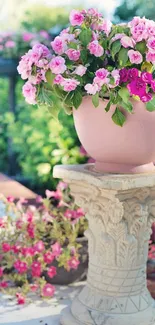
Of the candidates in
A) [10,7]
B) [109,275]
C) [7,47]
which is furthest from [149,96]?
[10,7]

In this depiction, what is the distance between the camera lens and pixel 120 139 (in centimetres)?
285

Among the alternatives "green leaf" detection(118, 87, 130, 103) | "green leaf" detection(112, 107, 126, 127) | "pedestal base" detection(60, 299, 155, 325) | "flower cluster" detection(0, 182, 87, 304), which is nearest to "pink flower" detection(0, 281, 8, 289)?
"flower cluster" detection(0, 182, 87, 304)

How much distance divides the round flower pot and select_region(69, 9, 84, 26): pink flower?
1.45 metres

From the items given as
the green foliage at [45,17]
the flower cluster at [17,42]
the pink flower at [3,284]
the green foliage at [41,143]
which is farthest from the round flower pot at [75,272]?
the green foliage at [45,17]

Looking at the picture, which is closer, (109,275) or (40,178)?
(109,275)

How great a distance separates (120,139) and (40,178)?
3.16 metres

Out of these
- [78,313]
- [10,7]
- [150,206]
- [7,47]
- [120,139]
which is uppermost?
[10,7]

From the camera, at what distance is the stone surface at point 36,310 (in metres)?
3.35

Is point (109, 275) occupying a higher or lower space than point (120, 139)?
lower

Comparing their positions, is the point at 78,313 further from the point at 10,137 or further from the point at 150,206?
the point at 10,137

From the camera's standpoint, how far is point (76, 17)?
9.23 feet

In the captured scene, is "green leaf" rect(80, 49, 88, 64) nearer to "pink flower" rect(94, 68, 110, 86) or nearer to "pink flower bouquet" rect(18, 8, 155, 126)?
"pink flower bouquet" rect(18, 8, 155, 126)

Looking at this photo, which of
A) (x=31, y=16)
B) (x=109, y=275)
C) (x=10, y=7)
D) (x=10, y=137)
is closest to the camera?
(x=109, y=275)

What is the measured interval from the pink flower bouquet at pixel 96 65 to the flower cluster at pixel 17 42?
410cm
